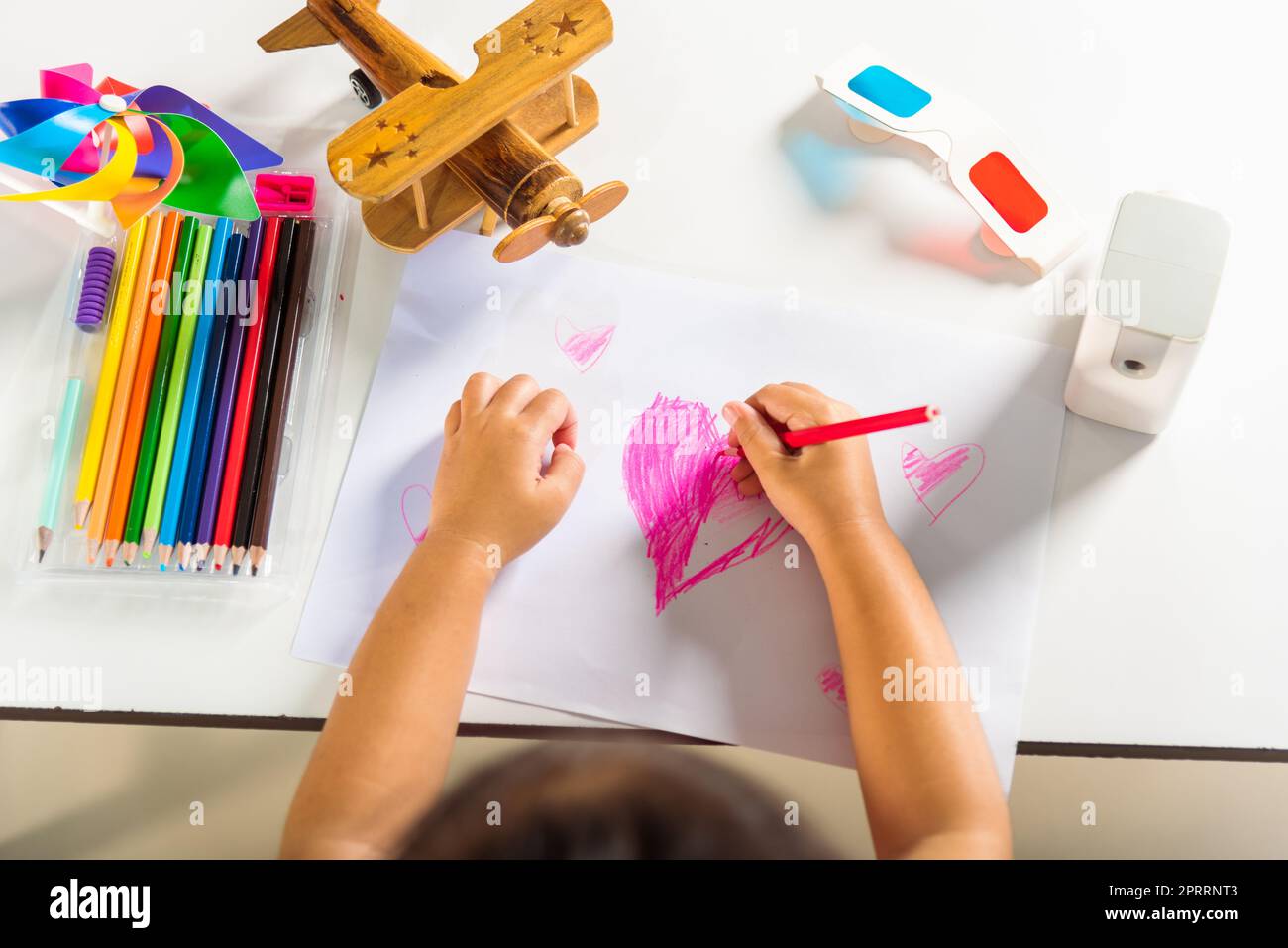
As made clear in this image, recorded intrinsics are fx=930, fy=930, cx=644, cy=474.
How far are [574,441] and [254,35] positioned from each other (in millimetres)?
425

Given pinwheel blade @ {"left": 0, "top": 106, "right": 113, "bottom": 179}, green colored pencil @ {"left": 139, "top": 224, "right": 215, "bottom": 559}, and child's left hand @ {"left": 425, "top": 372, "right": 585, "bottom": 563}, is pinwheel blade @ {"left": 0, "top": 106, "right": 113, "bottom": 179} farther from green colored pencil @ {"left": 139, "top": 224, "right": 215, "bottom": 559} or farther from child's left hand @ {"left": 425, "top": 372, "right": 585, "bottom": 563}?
child's left hand @ {"left": 425, "top": 372, "right": 585, "bottom": 563}

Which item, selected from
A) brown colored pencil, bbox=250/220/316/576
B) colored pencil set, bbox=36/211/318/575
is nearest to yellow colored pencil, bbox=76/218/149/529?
colored pencil set, bbox=36/211/318/575

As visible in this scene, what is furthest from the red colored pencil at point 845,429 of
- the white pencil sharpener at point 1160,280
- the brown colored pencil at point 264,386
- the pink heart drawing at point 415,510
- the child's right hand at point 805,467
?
the brown colored pencil at point 264,386

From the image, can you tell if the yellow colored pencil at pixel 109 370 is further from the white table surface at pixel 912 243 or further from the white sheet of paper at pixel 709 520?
the white sheet of paper at pixel 709 520

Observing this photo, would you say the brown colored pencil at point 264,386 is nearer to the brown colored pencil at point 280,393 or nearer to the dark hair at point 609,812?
the brown colored pencil at point 280,393

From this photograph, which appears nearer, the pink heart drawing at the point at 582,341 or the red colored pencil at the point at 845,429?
the red colored pencil at the point at 845,429

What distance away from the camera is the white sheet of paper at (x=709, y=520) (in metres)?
0.59

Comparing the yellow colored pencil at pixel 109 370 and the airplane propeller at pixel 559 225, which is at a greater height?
the airplane propeller at pixel 559 225

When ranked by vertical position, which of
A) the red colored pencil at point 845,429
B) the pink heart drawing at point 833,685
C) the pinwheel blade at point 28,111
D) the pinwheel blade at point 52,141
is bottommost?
the pink heart drawing at point 833,685

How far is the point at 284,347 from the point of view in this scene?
632mm

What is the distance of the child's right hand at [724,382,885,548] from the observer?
60cm

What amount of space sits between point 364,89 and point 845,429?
0.44 meters

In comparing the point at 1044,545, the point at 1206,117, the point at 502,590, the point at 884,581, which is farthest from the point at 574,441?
the point at 1206,117

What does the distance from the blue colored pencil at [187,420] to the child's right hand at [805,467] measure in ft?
1.16
